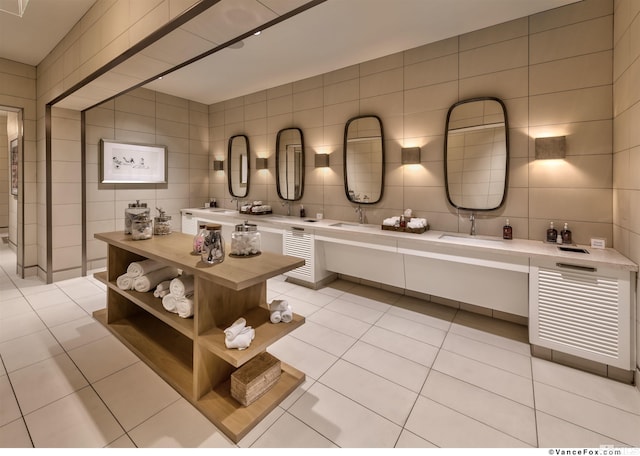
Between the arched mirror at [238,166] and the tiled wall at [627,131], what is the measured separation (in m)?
4.74

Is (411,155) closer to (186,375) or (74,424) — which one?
(186,375)

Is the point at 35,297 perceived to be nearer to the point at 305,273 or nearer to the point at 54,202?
the point at 54,202

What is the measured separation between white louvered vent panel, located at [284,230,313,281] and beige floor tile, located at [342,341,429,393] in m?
1.50

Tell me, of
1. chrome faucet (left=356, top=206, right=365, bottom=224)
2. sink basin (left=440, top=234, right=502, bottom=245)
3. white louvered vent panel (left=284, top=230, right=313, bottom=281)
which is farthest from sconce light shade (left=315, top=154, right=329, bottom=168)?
sink basin (left=440, top=234, right=502, bottom=245)

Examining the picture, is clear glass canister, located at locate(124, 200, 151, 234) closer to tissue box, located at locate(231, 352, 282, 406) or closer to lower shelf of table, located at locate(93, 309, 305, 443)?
lower shelf of table, located at locate(93, 309, 305, 443)

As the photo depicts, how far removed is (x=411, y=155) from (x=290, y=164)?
1971 millimetres

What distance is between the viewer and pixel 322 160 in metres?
4.31

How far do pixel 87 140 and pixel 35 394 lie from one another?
12.8ft

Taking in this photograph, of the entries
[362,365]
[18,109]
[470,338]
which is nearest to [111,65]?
[18,109]

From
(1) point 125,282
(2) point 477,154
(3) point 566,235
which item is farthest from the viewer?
(2) point 477,154

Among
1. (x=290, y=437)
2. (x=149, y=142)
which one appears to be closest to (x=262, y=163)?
(x=149, y=142)

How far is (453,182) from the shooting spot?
10.9 feet

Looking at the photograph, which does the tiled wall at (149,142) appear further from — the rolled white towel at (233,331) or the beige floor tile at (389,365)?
the beige floor tile at (389,365)

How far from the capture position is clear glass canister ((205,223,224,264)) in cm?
178
